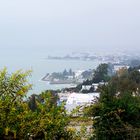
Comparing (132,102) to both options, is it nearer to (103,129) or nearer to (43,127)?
(103,129)

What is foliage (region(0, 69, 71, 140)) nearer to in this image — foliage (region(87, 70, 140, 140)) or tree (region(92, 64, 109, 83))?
foliage (region(87, 70, 140, 140))

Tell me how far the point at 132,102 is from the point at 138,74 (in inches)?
638

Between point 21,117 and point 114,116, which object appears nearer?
point 21,117

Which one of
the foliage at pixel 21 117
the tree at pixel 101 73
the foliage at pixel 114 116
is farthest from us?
the tree at pixel 101 73

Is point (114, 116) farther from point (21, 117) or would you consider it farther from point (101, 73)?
point (101, 73)

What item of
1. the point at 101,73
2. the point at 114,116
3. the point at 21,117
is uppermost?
the point at 21,117

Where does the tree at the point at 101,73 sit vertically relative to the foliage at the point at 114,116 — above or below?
below

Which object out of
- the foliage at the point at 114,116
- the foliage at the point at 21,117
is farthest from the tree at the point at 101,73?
the foliage at the point at 21,117

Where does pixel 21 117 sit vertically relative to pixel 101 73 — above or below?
above

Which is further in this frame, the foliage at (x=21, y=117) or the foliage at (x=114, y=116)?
the foliage at (x=114, y=116)

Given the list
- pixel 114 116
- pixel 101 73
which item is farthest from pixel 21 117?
pixel 101 73

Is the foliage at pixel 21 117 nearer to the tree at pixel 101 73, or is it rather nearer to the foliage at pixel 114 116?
the foliage at pixel 114 116

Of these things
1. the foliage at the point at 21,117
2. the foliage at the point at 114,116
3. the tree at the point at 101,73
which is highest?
the foliage at the point at 21,117

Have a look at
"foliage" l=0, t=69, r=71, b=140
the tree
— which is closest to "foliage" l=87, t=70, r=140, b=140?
"foliage" l=0, t=69, r=71, b=140
